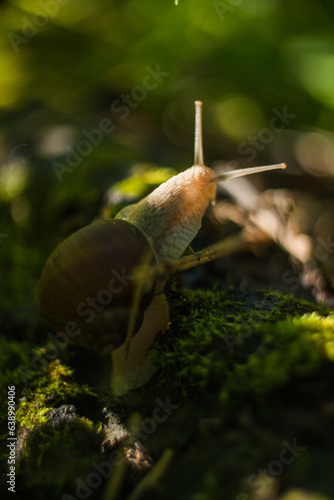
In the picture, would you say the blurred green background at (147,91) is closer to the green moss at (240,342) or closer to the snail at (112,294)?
the snail at (112,294)

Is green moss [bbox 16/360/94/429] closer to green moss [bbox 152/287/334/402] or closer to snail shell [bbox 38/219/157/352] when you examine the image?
snail shell [bbox 38/219/157/352]

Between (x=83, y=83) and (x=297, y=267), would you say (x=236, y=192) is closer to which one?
(x=297, y=267)

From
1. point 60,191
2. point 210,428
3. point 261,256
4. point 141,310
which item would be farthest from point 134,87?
point 210,428

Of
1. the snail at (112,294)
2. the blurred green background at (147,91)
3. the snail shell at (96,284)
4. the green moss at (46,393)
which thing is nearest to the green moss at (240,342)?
the snail at (112,294)

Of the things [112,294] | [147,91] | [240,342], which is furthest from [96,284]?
[147,91]

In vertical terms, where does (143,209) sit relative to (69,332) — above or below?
above

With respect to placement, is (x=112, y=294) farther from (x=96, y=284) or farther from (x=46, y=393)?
(x=46, y=393)

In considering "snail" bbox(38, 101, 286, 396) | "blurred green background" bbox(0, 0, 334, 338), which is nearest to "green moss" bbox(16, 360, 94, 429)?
"snail" bbox(38, 101, 286, 396)
